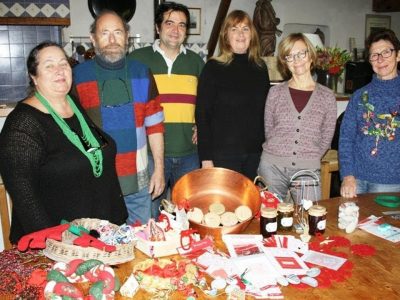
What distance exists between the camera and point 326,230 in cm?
173

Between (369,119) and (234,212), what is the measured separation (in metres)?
0.94

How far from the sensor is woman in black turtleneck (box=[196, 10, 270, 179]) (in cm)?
239

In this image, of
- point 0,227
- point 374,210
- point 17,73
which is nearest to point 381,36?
point 374,210

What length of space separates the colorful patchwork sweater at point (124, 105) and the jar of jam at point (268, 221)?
838 millimetres

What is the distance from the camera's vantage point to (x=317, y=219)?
1659 mm

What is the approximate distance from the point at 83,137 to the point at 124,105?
Answer: 1.29 feet

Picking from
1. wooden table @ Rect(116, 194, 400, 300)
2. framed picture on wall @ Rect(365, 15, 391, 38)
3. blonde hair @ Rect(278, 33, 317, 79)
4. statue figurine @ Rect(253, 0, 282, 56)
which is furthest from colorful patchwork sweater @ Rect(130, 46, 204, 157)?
framed picture on wall @ Rect(365, 15, 391, 38)

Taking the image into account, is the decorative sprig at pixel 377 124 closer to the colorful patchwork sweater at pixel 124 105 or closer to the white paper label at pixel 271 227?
the white paper label at pixel 271 227

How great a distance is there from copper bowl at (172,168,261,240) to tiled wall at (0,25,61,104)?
304 cm

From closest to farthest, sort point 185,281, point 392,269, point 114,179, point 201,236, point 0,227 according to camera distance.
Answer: point 185,281
point 392,269
point 201,236
point 114,179
point 0,227

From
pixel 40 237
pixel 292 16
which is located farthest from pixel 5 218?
pixel 292 16

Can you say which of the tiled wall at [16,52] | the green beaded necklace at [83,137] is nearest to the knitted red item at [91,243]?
the green beaded necklace at [83,137]

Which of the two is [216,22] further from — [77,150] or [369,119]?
[77,150]

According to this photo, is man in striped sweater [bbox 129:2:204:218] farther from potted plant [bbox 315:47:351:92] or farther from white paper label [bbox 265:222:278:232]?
potted plant [bbox 315:47:351:92]
